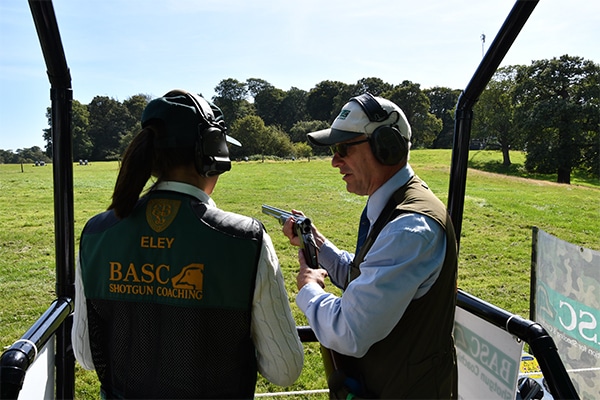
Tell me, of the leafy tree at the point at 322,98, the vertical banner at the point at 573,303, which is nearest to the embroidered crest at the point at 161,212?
the vertical banner at the point at 573,303

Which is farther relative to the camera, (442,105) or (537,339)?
(442,105)

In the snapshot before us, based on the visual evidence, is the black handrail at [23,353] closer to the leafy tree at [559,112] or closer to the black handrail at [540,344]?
the black handrail at [540,344]

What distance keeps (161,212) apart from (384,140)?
2.76 feet

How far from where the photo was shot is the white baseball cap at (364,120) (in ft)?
5.47

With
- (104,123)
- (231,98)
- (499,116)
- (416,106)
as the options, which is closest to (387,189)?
(416,106)

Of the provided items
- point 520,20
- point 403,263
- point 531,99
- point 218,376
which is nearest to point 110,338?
point 218,376

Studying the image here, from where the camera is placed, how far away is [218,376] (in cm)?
138

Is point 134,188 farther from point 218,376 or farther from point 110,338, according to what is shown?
point 218,376

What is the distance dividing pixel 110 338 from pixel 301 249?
2.86 ft

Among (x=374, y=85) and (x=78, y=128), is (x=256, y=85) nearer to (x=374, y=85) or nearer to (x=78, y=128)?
(x=374, y=85)

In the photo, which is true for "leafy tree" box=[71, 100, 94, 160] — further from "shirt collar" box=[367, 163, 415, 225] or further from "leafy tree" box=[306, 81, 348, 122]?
"leafy tree" box=[306, 81, 348, 122]

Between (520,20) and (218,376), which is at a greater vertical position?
(520,20)

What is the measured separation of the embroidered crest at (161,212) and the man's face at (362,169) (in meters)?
0.74

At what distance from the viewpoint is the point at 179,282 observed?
1299 millimetres
